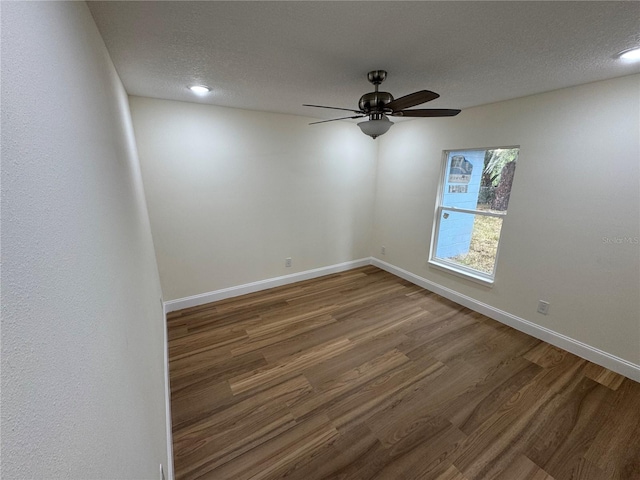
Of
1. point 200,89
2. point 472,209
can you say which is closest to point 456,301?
point 472,209

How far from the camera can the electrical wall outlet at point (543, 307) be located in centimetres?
259

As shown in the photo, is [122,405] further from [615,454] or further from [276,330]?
[615,454]

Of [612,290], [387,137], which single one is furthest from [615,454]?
[387,137]

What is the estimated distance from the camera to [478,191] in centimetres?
308

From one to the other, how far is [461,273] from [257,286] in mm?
2687

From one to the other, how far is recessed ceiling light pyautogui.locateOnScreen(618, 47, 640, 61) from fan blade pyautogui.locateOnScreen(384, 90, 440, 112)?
46.3 inches

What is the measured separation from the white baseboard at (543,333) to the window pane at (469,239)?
0.41m

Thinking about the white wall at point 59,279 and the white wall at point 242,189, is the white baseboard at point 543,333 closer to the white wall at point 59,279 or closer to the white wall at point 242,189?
the white wall at point 242,189

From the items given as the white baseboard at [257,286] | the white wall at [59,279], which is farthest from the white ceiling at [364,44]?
the white baseboard at [257,286]

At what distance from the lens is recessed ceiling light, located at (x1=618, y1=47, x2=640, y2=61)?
1.56 meters

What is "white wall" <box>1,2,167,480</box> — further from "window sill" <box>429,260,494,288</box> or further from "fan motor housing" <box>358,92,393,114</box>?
"window sill" <box>429,260,494,288</box>

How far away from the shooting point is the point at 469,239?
330cm

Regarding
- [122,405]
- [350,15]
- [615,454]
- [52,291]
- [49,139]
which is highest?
[350,15]

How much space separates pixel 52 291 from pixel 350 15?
1.54 m
